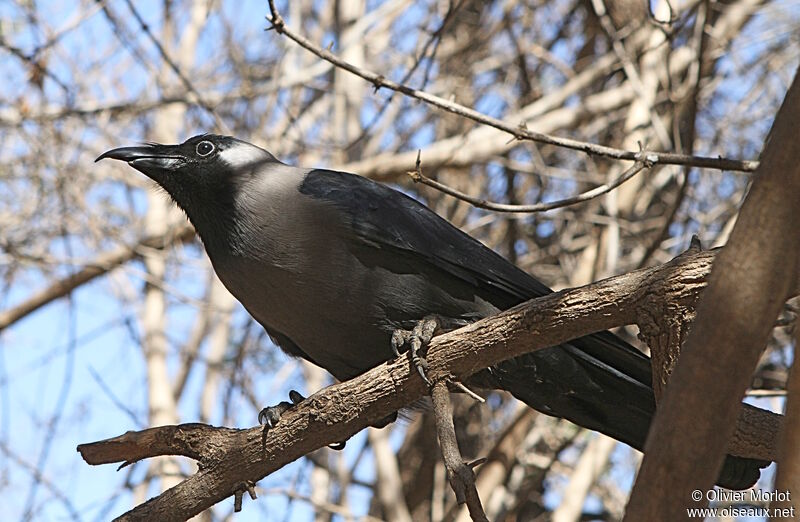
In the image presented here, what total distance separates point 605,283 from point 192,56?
7188 mm

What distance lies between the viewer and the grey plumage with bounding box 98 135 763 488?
13.8 feet

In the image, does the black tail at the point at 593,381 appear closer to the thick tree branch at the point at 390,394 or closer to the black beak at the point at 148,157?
the thick tree branch at the point at 390,394

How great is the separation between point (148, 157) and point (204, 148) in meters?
0.28

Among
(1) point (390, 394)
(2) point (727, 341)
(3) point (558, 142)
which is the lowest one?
(2) point (727, 341)

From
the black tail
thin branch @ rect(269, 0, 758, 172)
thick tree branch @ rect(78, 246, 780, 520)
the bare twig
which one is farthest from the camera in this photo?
the black tail

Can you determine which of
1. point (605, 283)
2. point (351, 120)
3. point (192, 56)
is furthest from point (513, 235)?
point (605, 283)

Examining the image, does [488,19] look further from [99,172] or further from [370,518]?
[370,518]

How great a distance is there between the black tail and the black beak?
1849 millimetres

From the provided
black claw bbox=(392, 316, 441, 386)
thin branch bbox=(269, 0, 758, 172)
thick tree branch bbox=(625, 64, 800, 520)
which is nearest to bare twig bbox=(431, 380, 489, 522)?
black claw bbox=(392, 316, 441, 386)

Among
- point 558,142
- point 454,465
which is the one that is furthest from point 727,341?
point 558,142

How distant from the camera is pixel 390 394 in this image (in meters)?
3.72

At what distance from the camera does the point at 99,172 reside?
348 inches

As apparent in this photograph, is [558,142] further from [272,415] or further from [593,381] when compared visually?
[272,415]

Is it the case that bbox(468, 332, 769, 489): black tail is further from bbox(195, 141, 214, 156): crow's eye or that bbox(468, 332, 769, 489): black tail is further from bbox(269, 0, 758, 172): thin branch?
bbox(195, 141, 214, 156): crow's eye
